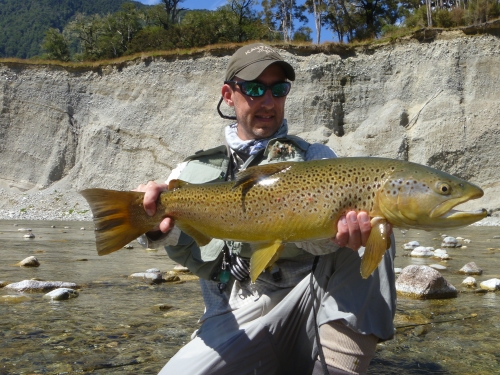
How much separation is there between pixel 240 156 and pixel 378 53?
2515 centimetres

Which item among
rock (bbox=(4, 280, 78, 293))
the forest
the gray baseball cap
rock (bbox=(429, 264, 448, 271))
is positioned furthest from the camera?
the forest

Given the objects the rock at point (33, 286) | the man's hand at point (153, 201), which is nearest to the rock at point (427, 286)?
the man's hand at point (153, 201)

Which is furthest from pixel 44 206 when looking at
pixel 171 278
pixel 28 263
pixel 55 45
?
pixel 55 45

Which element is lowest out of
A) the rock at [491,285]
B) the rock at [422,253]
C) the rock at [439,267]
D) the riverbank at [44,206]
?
the riverbank at [44,206]

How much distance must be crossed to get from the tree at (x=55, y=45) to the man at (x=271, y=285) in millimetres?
56787

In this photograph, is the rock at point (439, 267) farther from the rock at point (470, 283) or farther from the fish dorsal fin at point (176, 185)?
the fish dorsal fin at point (176, 185)

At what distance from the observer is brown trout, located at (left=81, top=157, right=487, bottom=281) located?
94.6 inches

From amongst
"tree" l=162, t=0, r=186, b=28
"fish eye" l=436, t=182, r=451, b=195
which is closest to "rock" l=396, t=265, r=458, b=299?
"fish eye" l=436, t=182, r=451, b=195

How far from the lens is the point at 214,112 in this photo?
2814cm

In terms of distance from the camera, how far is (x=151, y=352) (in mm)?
3346

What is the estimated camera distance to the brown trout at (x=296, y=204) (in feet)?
7.88

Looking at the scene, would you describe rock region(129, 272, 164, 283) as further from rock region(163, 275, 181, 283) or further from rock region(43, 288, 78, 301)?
rock region(43, 288, 78, 301)

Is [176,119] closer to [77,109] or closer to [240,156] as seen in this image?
[77,109]

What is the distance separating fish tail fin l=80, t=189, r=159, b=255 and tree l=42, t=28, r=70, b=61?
57.3 meters
